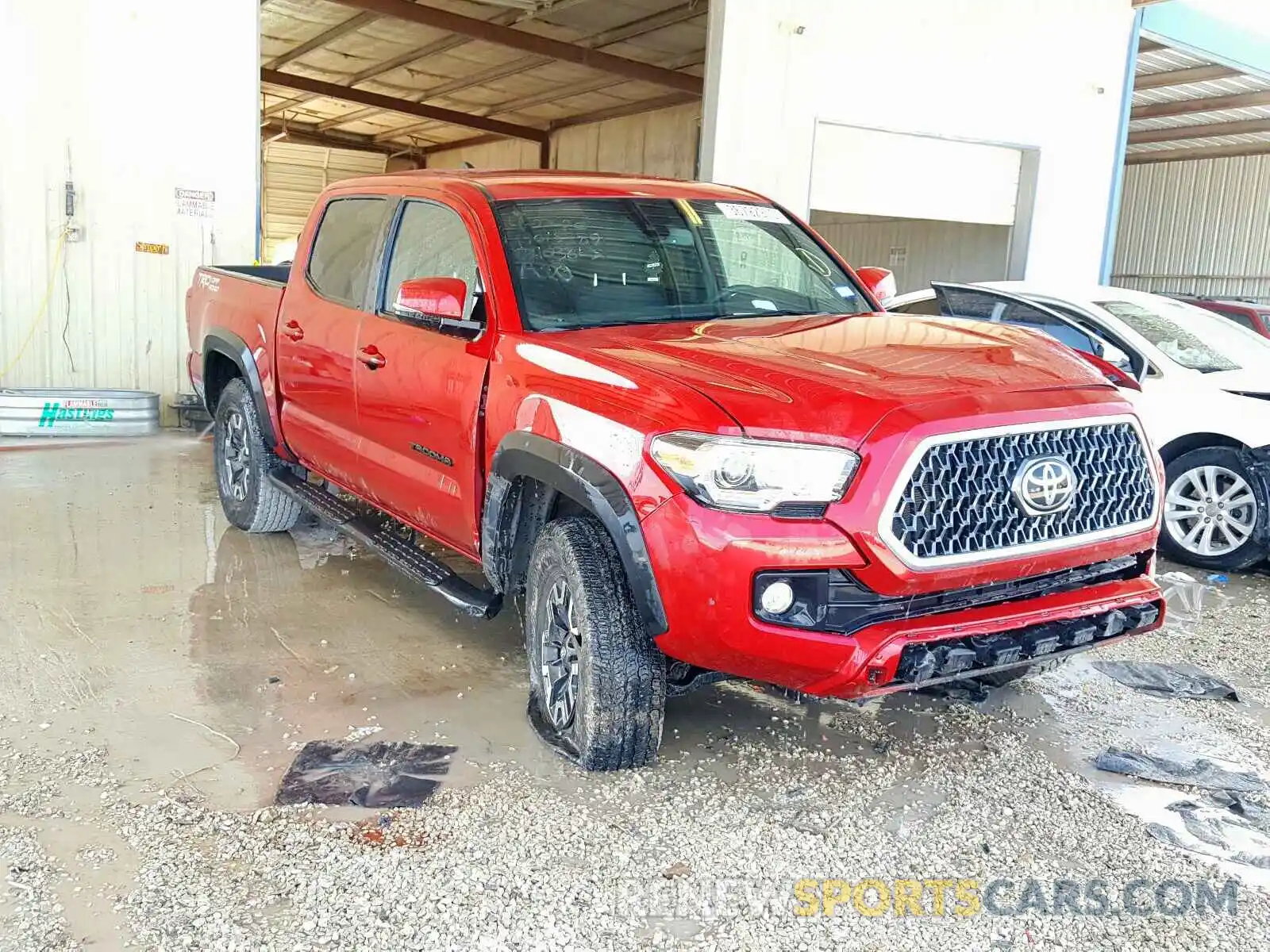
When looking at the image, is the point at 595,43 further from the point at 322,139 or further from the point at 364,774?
the point at 364,774

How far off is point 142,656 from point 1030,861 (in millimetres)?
3215

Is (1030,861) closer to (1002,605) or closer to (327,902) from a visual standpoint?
(1002,605)

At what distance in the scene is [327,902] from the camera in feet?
8.59

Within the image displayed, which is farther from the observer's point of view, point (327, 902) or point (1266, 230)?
point (1266, 230)

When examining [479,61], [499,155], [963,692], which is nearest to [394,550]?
[963,692]

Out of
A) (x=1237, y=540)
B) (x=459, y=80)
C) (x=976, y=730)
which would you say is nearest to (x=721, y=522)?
(x=976, y=730)

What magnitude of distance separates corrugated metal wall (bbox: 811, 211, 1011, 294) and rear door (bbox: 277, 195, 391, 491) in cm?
970

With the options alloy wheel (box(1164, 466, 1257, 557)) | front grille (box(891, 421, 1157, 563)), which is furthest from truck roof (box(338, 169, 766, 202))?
alloy wheel (box(1164, 466, 1257, 557))

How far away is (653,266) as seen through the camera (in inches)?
155

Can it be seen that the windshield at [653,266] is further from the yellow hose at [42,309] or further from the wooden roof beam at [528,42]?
the wooden roof beam at [528,42]

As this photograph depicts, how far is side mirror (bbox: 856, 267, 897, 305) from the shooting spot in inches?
178

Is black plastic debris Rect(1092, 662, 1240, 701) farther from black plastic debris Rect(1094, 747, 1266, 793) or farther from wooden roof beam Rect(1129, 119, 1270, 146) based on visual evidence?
wooden roof beam Rect(1129, 119, 1270, 146)

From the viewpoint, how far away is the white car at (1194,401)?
5887 millimetres

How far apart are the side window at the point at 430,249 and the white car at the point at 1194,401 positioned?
3.58 metres
